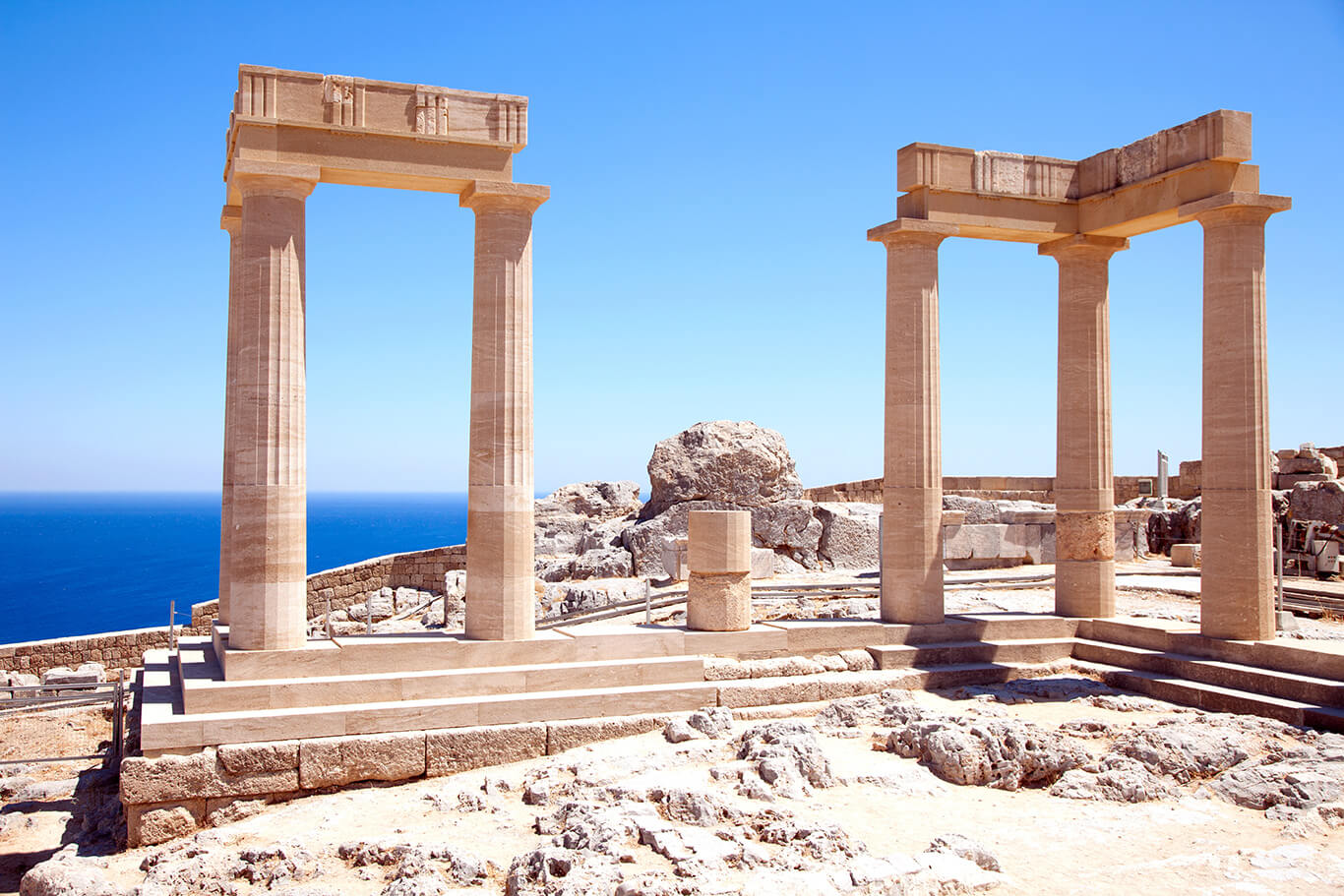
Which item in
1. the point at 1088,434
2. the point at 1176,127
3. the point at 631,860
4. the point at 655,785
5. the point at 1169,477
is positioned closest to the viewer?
the point at 631,860

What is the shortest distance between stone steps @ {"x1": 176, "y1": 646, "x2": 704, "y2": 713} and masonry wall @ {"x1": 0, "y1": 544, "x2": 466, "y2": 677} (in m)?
8.46

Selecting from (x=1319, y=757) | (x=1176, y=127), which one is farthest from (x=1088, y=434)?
(x=1319, y=757)

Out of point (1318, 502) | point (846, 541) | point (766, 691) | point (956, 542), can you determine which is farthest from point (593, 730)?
point (1318, 502)

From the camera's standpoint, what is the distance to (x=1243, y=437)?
12.7 meters

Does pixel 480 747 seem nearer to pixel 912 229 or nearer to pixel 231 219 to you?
pixel 231 219

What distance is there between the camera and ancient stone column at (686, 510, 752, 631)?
13.0m

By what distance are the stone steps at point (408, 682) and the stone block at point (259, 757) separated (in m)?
0.55

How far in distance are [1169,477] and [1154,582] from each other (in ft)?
52.0

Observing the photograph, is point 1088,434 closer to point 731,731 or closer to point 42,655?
point 731,731

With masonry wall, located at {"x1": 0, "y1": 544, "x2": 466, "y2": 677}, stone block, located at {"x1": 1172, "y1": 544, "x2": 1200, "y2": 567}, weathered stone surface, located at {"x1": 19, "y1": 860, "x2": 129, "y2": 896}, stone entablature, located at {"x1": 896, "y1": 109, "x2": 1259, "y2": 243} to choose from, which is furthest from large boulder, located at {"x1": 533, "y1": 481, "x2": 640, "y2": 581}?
weathered stone surface, located at {"x1": 19, "y1": 860, "x2": 129, "y2": 896}

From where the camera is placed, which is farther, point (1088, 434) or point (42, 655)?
point (42, 655)

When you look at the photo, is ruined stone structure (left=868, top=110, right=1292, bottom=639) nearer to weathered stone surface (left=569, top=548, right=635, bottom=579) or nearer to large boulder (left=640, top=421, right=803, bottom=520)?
large boulder (left=640, top=421, right=803, bottom=520)

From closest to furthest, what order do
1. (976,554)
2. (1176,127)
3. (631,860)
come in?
(631,860), (1176,127), (976,554)

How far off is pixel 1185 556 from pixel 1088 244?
11519 mm
